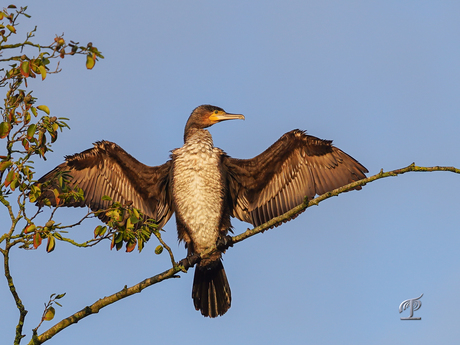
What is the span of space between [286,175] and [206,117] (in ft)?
4.62

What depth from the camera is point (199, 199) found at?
6.93 meters

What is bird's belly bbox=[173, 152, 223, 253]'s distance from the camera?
22.7 feet

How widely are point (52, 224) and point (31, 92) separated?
955 millimetres

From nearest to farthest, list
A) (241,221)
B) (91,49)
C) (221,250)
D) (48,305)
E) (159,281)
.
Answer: (91,49), (48,305), (159,281), (221,250), (241,221)

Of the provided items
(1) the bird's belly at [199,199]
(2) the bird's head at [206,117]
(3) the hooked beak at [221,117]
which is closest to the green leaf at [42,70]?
(1) the bird's belly at [199,199]

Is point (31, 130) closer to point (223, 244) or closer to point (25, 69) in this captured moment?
point (25, 69)

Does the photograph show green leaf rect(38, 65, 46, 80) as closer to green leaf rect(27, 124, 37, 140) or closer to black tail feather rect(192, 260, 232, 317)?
green leaf rect(27, 124, 37, 140)

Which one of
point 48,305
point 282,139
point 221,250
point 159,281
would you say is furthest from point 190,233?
point 48,305

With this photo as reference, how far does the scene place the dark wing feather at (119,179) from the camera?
7.46 meters

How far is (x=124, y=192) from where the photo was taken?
7.71 meters

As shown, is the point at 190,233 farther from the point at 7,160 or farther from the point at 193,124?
the point at 7,160

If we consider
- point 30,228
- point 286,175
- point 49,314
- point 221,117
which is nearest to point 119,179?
point 221,117

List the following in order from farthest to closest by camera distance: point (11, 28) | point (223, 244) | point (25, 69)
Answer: point (223, 244)
point (11, 28)
point (25, 69)

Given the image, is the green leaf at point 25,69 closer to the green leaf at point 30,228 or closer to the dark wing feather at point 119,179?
the green leaf at point 30,228
